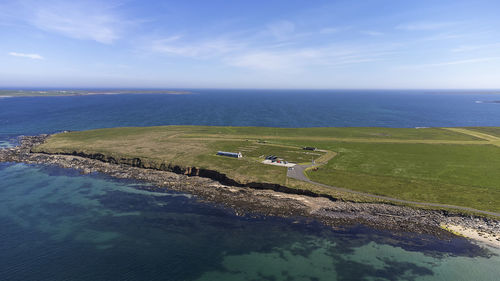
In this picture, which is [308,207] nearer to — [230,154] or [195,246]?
[195,246]

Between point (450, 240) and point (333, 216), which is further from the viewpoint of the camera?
point (333, 216)

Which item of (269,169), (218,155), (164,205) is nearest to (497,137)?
(269,169)

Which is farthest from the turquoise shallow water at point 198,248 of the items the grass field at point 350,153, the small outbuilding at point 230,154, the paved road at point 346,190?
the small outbuilding at point 230,154

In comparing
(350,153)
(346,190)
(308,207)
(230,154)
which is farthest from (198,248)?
(350,153)

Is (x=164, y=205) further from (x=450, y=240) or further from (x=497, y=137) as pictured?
(x=497, y=137)

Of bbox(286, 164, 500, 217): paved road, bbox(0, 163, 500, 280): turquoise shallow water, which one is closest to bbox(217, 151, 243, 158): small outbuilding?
bbox(286, 164, 500, 217): paved road

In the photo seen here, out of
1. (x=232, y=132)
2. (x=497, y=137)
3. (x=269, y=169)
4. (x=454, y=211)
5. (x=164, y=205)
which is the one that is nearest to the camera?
(x=454, y=211)
